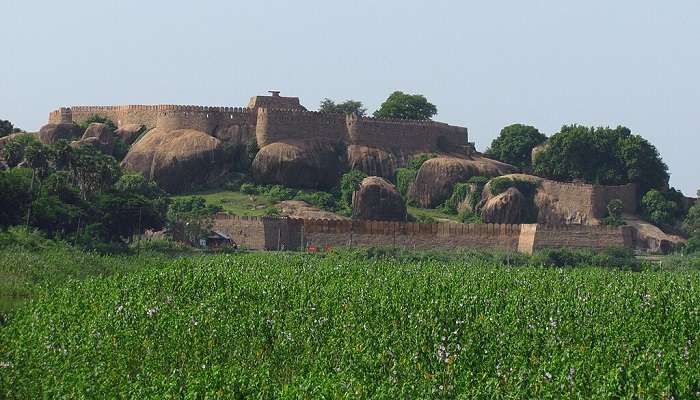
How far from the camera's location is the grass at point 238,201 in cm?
7056

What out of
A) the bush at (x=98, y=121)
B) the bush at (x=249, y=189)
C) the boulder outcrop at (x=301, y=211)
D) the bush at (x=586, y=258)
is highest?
the bush at (x=98, y=121)

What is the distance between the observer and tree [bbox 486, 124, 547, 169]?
86.4m

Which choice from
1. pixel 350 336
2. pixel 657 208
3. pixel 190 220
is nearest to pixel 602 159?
pixel 657 208

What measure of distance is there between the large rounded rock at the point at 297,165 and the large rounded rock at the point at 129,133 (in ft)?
28.9

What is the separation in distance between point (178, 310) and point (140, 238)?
1158 inches

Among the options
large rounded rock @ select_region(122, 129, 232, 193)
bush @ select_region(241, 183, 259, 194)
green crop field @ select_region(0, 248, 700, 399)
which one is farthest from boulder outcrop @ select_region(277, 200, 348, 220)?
green crop field @ select_region(0, 248, 700, 399)

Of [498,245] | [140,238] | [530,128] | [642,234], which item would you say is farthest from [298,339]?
[530,128]

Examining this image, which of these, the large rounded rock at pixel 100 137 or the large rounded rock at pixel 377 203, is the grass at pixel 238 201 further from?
the large rounded rock at pixel 100 137

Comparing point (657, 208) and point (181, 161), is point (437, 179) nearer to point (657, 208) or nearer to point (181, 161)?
point (657, 208)

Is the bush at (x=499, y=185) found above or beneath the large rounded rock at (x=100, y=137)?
beneath


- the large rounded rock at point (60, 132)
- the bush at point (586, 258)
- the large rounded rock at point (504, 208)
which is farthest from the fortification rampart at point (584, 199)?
the large rounded rock at point (60, 132)

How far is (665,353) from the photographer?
94.7 ft

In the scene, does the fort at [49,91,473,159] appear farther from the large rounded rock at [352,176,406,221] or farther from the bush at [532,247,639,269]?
the bush at [532,247,639,269]

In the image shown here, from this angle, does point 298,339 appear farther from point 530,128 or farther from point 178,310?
point 530,128
